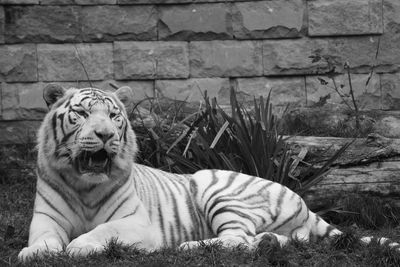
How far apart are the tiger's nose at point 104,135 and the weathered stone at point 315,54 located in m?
4.31

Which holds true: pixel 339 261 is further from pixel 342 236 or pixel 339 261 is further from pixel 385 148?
pixel 385 148

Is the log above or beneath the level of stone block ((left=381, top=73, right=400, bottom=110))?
beneath

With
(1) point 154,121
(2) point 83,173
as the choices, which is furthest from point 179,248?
(1) point 154,121

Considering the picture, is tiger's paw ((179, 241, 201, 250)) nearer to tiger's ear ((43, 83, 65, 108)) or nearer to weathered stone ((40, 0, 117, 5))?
tiger's ear ((43, 83, 65, 108))

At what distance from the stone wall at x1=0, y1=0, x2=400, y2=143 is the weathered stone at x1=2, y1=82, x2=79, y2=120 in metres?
0.01

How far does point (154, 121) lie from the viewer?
26.9 ft

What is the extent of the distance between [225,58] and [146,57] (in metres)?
0.89

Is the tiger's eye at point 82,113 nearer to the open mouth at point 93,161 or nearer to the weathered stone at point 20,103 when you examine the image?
the open mouth at point 93,161

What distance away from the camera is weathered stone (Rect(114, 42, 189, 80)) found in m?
9.30

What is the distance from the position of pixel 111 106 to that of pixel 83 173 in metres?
0.52

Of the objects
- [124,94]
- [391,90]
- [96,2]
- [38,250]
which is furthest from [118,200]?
[391,90]

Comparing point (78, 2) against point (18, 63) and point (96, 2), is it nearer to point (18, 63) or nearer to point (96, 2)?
point (96, 2)

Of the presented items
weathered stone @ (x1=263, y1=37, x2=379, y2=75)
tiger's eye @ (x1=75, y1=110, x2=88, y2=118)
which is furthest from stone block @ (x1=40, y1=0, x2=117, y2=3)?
tiger's eye @ (x1=75, y1=110, x2=88, y2=118)

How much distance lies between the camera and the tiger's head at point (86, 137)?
537 cm
